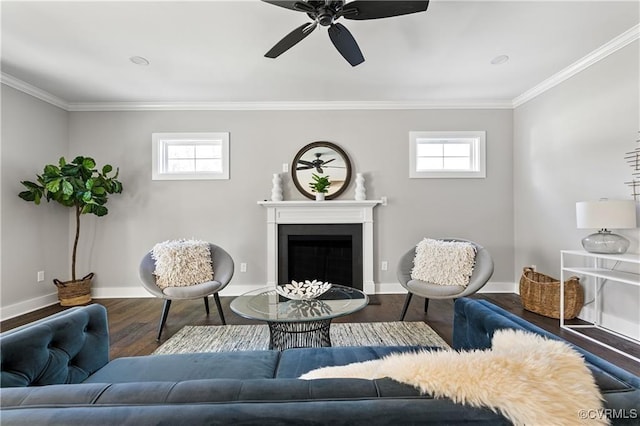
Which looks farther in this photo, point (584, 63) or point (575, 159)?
point (575, 159)

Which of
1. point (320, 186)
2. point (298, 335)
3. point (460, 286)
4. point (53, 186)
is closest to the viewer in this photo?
point (298, 335)

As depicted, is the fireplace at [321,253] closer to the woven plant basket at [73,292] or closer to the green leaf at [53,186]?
the woven plant basket at [73,292]

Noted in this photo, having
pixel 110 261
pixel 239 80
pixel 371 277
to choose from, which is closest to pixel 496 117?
pixel 371 277

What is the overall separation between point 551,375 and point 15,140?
4.96m

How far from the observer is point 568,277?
128 inches

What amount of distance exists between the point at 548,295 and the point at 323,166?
2.97 meters

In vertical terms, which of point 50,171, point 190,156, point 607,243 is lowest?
point 607,243

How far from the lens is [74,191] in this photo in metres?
3.52

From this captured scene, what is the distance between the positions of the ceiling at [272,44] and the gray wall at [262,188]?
1.02 ft

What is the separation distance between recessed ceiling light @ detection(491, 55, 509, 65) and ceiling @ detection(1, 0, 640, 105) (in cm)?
6

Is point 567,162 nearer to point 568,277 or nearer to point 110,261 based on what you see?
point 568,277

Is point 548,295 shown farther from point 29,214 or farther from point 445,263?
point 29,214

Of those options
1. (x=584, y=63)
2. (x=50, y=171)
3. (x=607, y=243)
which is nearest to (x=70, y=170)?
(x=50, y=171)

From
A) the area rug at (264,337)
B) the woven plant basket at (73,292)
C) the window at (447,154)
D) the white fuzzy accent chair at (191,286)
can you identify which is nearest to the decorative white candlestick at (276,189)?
the white fuzzy accent chair at (191,286)
